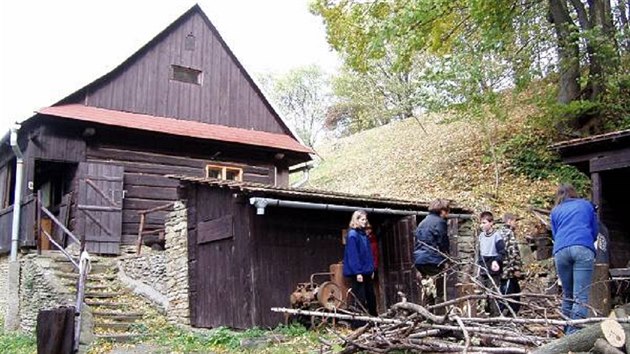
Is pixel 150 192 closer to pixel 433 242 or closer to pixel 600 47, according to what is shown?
pixel 433 242

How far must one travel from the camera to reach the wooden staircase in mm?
11781

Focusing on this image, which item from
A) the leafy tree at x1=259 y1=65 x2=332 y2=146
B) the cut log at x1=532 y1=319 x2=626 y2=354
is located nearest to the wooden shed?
the cut log at x1=532 y1=319 x2=626 y2=354

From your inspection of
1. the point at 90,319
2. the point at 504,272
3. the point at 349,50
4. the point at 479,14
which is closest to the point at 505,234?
the point at 504,272

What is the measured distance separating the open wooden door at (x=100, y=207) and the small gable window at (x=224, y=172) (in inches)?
103

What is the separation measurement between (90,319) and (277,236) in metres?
3.76

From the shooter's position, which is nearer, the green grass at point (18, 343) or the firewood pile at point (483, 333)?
the firewood pile at point (483, 333)

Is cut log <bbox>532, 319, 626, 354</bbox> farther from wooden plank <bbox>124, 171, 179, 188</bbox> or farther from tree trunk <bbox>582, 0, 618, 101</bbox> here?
wooden plank <bbox>124, 171, 179, 188</bbox>

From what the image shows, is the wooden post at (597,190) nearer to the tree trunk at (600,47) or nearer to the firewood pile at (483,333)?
the firewood pile at (483,333)

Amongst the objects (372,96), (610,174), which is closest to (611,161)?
(610,174)

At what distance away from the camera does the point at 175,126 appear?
17.1 metres

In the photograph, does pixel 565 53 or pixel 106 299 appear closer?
pixel 106 299

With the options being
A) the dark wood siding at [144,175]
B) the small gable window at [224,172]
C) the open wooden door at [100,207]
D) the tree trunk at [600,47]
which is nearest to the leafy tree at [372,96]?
the small gable window at [224,172]

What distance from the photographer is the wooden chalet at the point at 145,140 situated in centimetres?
1568

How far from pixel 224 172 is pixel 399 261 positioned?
7.64m
